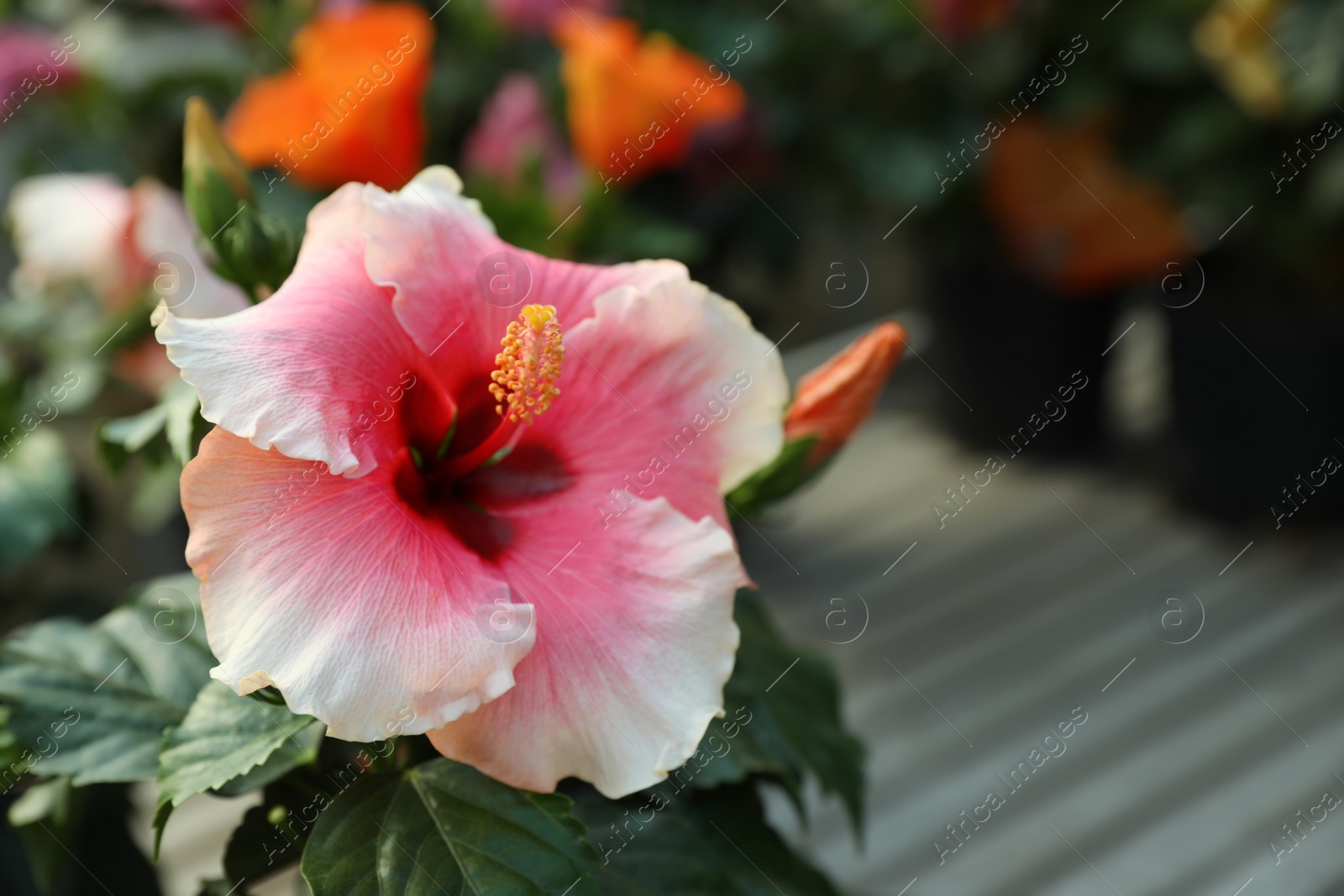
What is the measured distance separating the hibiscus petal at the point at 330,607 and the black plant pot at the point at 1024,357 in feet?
5.60

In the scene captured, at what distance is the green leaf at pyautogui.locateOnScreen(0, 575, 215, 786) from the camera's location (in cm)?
56

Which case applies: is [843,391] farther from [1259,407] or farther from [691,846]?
[1259,407]

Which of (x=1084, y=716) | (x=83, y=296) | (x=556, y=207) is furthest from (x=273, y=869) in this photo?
(x=1084, y=716)

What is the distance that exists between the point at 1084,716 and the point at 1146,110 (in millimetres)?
988

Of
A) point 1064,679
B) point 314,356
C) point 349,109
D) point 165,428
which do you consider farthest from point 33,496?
point 1064,679

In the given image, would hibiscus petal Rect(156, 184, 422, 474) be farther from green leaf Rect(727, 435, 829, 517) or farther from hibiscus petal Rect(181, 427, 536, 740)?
green leaf Rect(727, 435, 829, 517)

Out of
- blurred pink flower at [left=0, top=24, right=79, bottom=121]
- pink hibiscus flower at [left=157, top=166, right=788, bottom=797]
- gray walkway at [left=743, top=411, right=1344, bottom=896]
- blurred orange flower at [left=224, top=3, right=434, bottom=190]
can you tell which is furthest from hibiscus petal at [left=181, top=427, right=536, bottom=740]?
blurred pink flower at [left=0, top=24, right=79, bottom=121]

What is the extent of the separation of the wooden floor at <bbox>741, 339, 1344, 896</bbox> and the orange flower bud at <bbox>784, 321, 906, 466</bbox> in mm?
275

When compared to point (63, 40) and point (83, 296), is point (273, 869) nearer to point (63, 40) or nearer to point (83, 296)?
point (83, 296)

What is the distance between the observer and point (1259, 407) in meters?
1.76

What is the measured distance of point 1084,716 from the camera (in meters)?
1.44

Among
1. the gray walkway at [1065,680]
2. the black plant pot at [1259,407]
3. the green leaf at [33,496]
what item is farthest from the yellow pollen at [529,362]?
the black plant pot at [1259,407]

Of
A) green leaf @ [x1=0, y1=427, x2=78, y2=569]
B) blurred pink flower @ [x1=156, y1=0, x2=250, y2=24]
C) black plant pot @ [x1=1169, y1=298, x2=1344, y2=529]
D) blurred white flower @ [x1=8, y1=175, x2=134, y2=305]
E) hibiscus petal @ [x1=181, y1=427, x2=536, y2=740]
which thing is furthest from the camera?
black plant pot @ [x1=1169, y1=298, x2=1344, y2=529]

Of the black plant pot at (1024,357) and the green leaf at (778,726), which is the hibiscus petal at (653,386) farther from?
the black plant pot at (1024,357)
